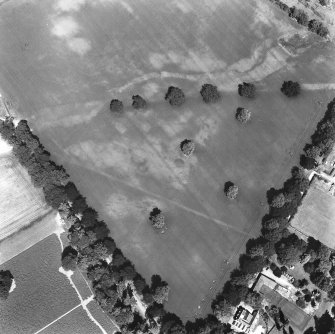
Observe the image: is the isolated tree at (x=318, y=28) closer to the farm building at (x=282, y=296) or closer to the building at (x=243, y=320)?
the farm building at (x=282, y=296)

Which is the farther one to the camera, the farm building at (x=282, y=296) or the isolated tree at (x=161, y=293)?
the farm building at (x=282, y=296)

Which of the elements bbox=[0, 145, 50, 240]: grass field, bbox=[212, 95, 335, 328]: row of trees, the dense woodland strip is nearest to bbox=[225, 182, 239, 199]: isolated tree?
bbox=[212, 95, 335, 328]: row of trees

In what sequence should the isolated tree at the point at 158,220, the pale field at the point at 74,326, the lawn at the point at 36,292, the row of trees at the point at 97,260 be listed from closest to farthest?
the row of trees at the point at 97,260
the pale field at the point at 74,326
the lawn at the point at 36,292
the isolated tree at the point at 158,220

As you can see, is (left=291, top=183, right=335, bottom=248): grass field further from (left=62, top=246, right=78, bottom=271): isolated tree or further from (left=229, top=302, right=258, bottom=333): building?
(left=62, top=246, right=78, bottom=271): isolated tree

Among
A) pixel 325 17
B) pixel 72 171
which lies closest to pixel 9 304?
pixel 72 171

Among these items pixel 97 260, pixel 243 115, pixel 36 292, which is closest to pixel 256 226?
pixel 243 115

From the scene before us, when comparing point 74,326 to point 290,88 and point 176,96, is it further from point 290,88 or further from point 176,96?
point 290,88

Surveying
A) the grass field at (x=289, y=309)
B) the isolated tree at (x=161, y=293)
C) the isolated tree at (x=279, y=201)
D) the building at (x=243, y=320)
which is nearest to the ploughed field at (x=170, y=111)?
the isolated tree at (x=161, y=293)
